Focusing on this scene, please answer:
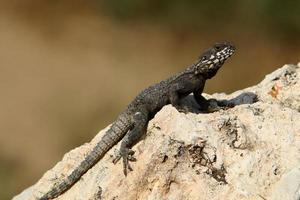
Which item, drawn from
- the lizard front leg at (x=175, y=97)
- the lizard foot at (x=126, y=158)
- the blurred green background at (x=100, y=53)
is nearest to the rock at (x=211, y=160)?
the lizard foot at (x=126, y=158)

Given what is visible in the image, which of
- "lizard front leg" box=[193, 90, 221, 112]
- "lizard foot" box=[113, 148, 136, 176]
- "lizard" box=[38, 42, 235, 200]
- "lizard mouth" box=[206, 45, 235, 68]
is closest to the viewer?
"lizard foot" box=[113, 148, 136, 176]

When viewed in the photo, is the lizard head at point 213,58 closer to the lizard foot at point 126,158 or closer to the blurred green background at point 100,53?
the lizard foot at point 126,158

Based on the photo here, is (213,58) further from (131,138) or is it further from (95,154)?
(95,154)

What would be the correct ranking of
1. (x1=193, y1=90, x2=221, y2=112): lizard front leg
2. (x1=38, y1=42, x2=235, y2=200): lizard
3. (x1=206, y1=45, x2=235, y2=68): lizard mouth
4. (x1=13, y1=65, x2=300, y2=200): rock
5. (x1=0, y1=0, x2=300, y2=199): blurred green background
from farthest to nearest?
(x1=0, y1=0, x2=300, y2=199): blurred green background < (x1=206, y1=45, x2=235, y2=68): lizard mouth < (x1=193, y1=90, x2=221, y2=112): lizard front leg < (x1=38, y1=42, x2=235, y2=200): lizard < (x1=13, y1=65, x2=300, y2=200): rock

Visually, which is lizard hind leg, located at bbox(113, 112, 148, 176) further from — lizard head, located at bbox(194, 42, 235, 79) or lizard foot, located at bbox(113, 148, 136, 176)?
lizard head, located at bbox(194, 42, 235, 79)

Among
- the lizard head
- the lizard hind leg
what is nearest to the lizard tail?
the lizard hind leg

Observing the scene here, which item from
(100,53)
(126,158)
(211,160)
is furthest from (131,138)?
(100,53)
